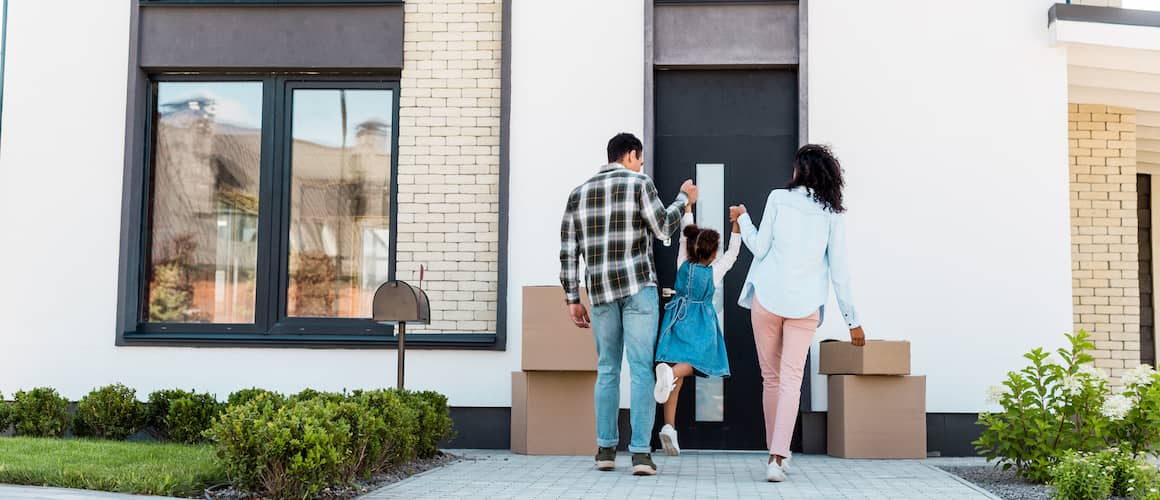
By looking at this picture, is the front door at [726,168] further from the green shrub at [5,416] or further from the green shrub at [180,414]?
the green shrub at [5,416]

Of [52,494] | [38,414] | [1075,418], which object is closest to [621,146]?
[1075,418]

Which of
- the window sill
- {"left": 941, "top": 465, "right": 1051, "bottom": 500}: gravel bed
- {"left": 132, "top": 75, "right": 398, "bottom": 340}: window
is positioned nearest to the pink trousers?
{"left": 941, "top": 465, "right": 1051, "bottom": 500}: gravel bed

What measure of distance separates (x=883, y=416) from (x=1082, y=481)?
2.26 m

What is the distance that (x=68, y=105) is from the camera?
8.46 m

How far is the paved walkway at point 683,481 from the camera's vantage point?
5.32m

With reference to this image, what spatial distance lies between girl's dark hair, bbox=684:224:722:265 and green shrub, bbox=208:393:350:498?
113 inches

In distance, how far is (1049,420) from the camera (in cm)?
603

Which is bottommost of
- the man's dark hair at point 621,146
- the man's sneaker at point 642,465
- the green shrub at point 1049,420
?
the man's sneaker at point 642,465

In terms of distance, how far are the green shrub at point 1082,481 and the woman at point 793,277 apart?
4.00 feet

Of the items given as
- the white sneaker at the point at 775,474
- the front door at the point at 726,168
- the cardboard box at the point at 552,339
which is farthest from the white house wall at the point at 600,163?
the white sneaker at the point at 775,474

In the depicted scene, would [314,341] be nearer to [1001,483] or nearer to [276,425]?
[276,425]

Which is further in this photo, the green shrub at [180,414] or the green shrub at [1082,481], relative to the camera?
the green shrub at [180,414]

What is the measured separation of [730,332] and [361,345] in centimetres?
252

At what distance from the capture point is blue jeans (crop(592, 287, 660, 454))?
238 inches
